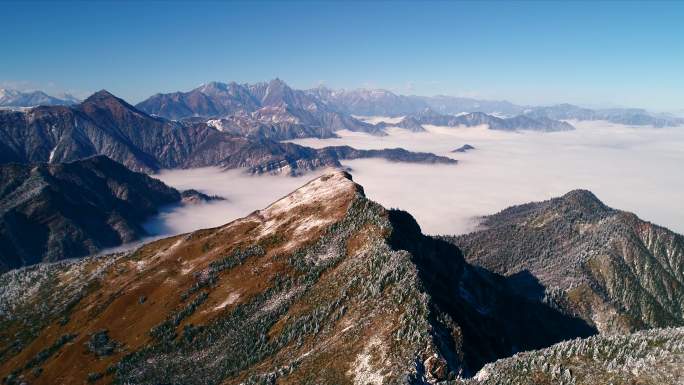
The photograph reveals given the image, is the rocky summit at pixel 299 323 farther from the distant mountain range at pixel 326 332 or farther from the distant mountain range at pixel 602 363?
the distant mountain range at pixel 602 363

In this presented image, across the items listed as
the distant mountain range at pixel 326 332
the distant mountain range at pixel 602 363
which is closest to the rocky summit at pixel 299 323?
the distant mountain range at pixel 326 332

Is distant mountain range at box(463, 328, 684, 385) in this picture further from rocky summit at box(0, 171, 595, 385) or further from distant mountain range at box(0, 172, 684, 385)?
rocky summit at box(0, 171, 595, 385)

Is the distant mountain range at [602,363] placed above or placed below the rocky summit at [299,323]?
above

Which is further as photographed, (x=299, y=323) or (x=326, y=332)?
(x=299, y=323)

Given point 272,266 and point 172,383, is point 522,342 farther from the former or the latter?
point 172,383

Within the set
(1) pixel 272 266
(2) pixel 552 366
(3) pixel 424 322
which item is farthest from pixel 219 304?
(2) pixel 552 366

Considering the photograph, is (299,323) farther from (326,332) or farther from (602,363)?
(602,363)

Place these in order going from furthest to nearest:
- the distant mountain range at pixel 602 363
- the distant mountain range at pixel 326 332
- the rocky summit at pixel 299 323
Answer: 1. the rocky summit at pixel 299 323
2. the distant mountain range at pixel 326 332
3. the distant mountain range at pixel 602 363

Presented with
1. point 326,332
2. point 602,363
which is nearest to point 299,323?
point 326,332

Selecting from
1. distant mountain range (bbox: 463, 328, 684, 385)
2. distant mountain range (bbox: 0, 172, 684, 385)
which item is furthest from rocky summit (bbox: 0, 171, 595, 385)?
distant mountain range (bbox: 463, 328, 684, 385)
